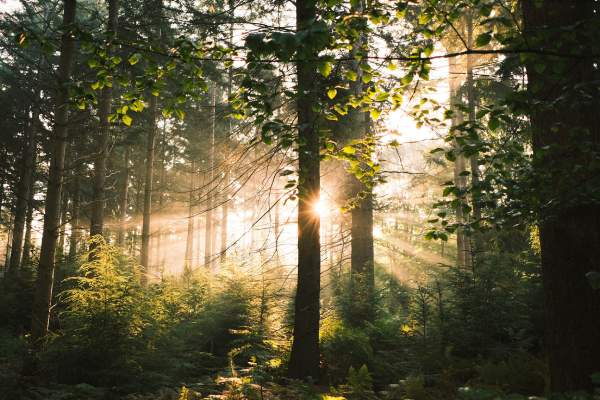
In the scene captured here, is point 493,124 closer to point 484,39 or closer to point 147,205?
point 484,39

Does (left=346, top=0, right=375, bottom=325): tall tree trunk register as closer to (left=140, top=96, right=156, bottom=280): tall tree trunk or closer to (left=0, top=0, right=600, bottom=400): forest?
(left=0, top=0, right=600, bottom=400): forest

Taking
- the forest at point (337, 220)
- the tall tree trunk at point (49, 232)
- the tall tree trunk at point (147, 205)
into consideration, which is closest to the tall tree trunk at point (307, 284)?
the forest at point (337, 220)

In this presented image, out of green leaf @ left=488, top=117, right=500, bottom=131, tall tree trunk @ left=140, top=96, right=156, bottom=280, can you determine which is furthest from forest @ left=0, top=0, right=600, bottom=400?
tall tree trunk @ left=140, top=96, right=156, bottom=280

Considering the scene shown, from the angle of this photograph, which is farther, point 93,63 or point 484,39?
point 93,63

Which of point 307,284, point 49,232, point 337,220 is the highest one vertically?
point 337,220

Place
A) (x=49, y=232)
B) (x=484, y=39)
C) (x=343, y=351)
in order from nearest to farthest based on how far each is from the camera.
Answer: (x=484, y=39) → (x=49, y=232) → (x=343, y=351)

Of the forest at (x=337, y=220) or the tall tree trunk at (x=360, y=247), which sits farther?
the tall tree trunk at (x=360, y=247)

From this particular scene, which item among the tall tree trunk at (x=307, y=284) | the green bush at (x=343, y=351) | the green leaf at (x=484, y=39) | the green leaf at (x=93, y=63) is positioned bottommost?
the green bush at (x=343, y=351)

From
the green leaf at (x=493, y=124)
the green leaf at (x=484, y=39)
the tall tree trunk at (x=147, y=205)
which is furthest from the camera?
the tall tree trunk at (x=147, y=205)

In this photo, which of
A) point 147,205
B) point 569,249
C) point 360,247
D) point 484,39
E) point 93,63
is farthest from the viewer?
point 147,205

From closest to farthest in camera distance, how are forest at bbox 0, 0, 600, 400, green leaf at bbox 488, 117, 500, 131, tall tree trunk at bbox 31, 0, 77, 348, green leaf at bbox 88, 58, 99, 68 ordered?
1. green leaf at bbox 488, 117, 500, 131
2. forest at bbox 0, 0, 600, 400
3. green leaf at bbox 88, 58, 99, 68
4. tall tree trunk at bbox 31, 0, 77, 348

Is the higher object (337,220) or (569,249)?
(337,220)

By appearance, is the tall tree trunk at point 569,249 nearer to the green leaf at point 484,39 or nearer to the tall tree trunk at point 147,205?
the green leaf at point 484,39

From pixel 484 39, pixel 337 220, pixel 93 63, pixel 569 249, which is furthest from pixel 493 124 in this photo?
pixel 337 220
